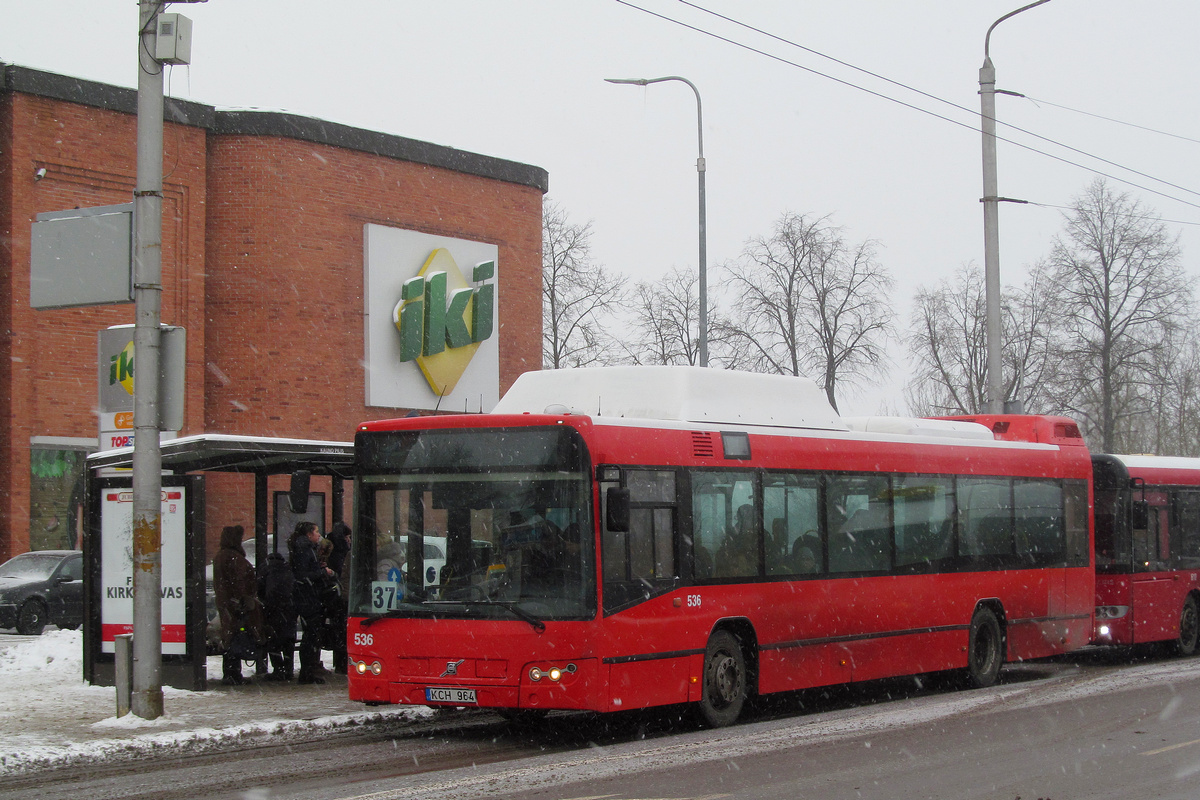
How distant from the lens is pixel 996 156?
21.3 meters

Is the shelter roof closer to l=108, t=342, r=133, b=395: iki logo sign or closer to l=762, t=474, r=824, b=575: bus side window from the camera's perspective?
l=108, t=342, r=133, b=395: iki logo sign

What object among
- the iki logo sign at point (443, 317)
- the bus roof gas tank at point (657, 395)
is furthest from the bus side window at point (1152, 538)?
the iki logo sign at point (443, 317)

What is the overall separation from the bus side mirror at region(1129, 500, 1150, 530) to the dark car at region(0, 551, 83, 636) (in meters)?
16.5

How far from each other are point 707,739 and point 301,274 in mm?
20297

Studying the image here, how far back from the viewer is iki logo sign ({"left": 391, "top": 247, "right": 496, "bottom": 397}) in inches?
1207

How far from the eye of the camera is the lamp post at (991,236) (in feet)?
68.1

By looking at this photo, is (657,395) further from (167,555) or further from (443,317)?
(443,317)

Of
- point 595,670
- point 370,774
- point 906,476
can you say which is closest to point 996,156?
point 906,476

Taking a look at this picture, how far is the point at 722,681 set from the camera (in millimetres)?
11977

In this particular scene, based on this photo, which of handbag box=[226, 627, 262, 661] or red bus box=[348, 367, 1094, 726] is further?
handbag box=[226, 627, 262, 661]

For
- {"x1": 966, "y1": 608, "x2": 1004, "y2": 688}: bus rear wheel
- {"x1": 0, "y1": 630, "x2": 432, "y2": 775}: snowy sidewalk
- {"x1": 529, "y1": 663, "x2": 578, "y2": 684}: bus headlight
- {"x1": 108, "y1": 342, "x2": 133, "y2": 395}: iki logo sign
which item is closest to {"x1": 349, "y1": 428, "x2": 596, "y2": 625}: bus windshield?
{"x1": 529, "y1": 663, "x2": 578, "y2": 684}: bus headlight

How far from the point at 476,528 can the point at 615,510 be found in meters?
1.10

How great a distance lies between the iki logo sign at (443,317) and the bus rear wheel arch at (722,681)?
19143 millimetres

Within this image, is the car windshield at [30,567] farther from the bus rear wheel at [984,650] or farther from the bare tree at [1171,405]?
the bare tree at [1171,405]
